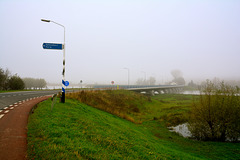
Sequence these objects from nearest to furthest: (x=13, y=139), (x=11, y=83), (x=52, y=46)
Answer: (x=13, y=139) → (x=52, y=46) → (x=11, y=83)

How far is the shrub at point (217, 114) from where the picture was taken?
503 inches

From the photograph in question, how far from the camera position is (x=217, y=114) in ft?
43.4

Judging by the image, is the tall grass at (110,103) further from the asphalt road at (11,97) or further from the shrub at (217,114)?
the shrub at (217,114)

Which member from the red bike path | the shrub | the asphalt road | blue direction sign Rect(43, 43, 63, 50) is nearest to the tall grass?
the asphalt road

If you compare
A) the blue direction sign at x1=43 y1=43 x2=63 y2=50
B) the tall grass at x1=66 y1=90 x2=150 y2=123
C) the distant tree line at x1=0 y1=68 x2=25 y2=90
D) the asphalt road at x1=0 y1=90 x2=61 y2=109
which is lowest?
the tall grass at x1=66 y1=90 x2=150 y2=123

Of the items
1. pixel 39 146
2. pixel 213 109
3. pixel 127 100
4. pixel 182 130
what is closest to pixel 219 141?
pixel 213 109

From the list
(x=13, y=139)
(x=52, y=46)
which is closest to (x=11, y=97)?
(x=52, y=46)

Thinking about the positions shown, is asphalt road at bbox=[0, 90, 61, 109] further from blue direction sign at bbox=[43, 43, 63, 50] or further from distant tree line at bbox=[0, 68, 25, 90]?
distant tree line at bbox=[0, 68, 25, 90]

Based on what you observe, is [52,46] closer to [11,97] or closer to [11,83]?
[11,97]

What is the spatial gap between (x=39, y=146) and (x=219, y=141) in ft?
51.3

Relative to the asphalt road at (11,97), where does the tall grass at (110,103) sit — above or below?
below

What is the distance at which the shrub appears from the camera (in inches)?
503

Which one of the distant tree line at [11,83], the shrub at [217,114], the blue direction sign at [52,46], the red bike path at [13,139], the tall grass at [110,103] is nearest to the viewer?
the red bike path at [13,139]

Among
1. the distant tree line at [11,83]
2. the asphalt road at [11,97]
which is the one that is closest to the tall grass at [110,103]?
the asphalt road at [11,97]
